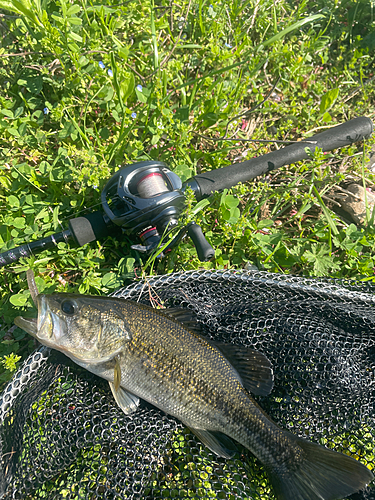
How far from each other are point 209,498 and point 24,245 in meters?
2.43

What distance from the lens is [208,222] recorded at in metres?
3.59

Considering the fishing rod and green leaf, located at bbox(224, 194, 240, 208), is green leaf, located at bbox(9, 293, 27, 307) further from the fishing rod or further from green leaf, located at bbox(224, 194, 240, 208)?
green leaf, located at bbox(224, 194, 240, 208)

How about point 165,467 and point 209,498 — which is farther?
point 165,467

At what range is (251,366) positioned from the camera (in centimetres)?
240

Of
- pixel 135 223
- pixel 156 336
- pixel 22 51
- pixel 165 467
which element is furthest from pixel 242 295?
pixel 22 51

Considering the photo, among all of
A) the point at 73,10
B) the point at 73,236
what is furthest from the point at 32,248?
the point at 73,10

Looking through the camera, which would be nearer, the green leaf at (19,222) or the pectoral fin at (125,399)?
the pectoral fin at (125,399)

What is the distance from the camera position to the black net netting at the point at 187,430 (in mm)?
2205

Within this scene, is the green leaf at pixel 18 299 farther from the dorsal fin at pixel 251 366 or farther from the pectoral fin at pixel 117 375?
the dorsal fin at pixel 251 366

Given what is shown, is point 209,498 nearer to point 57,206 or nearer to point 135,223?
point 135,223

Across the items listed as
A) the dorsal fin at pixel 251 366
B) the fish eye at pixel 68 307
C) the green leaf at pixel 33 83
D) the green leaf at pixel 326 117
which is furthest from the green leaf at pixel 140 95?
the dorsal fin at pixel 251 366

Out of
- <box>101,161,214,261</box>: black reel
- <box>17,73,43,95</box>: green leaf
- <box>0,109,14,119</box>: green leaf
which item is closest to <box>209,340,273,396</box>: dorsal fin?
<box>101,161,214,261</box>: black reel

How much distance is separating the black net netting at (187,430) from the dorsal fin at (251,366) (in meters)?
0.20

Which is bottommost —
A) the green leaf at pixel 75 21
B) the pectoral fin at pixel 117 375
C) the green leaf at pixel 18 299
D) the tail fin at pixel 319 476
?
the tail fin at pixel 319 476
